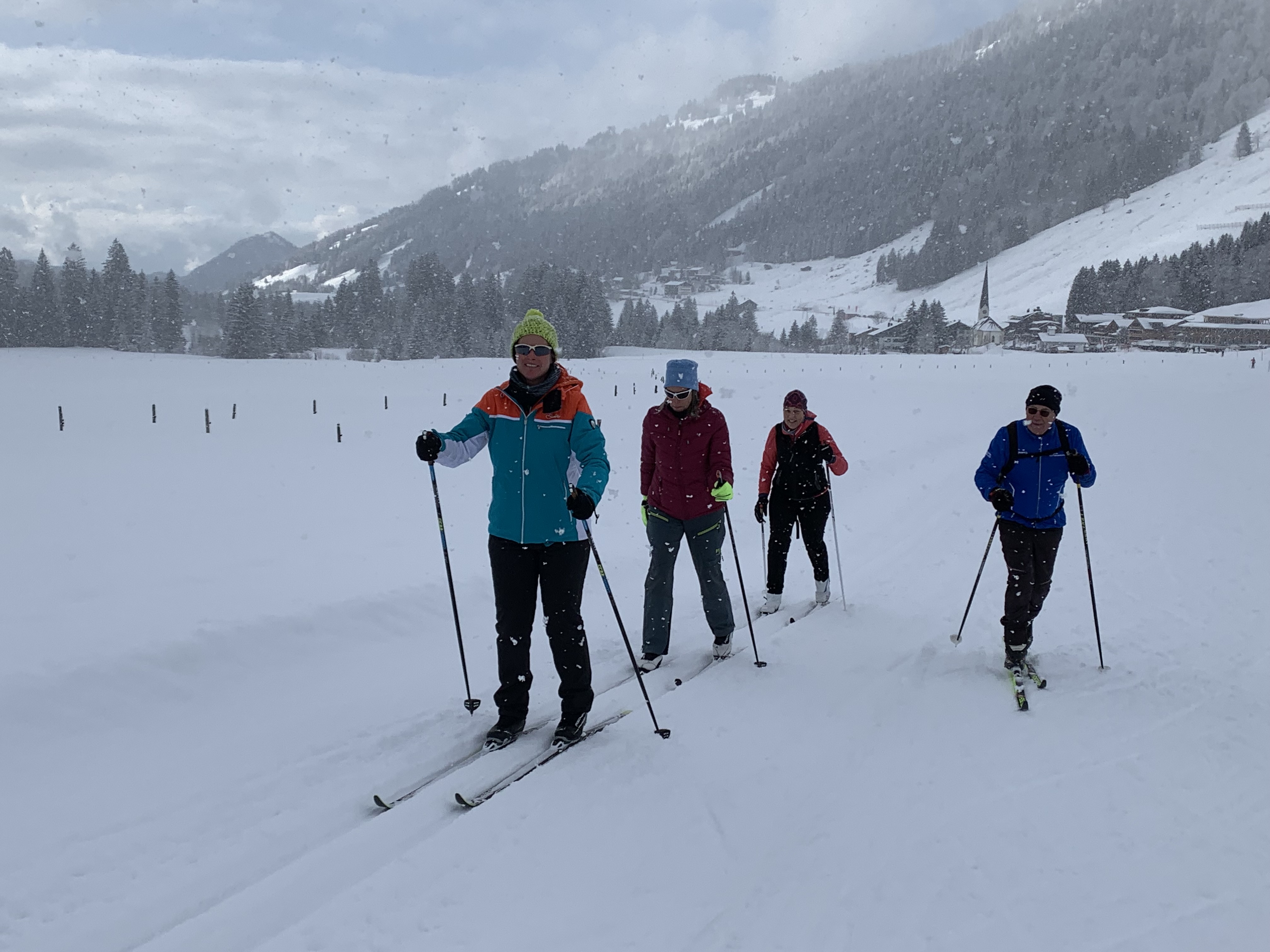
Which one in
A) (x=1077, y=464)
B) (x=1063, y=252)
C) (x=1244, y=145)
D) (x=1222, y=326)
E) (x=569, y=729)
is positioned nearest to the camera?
(x=569, y=729)

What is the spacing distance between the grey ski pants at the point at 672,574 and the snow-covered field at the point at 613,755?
39cm

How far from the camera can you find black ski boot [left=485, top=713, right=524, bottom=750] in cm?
443

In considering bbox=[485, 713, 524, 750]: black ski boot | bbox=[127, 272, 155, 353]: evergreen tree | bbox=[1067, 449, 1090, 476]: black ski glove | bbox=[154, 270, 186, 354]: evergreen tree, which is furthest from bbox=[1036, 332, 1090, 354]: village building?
bbox=[127, 272, 155, 353]: evergreen tree

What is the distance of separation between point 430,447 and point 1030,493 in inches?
186

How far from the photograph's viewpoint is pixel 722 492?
223 inches

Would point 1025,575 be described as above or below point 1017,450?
below

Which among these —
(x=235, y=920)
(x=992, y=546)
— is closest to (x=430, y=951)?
(x=235, y=920)

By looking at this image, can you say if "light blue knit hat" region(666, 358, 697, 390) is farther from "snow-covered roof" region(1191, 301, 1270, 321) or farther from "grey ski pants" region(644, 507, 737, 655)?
"snow-covered roof" region(1191, 301, 1270, 321)

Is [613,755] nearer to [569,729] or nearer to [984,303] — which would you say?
[569,729]

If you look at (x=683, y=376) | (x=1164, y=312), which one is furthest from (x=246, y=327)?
(x=1164, y=312)

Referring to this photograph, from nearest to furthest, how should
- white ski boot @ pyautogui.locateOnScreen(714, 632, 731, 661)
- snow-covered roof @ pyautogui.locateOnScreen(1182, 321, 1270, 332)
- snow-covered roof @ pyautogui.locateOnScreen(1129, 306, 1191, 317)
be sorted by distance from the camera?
1. white ski boot @ pyautogui.locateOnScreen(714, 632, 731, 661)
2. snow-covered roof @ pyautogui.locateOnScreen(1182, 321, 1270, 332)
3. snow-covered roof @ pyautogui.locateOnScreen(1129, 306, 1191, 317)

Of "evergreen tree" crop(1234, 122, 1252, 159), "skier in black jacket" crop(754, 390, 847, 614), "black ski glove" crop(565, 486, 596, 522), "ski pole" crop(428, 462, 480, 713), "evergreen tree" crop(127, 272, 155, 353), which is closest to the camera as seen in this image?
"black ski glove" crop(565, 486, 596, 522)

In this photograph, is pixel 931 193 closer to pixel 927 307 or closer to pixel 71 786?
pixel 927 307

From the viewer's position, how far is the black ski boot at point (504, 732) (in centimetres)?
443
